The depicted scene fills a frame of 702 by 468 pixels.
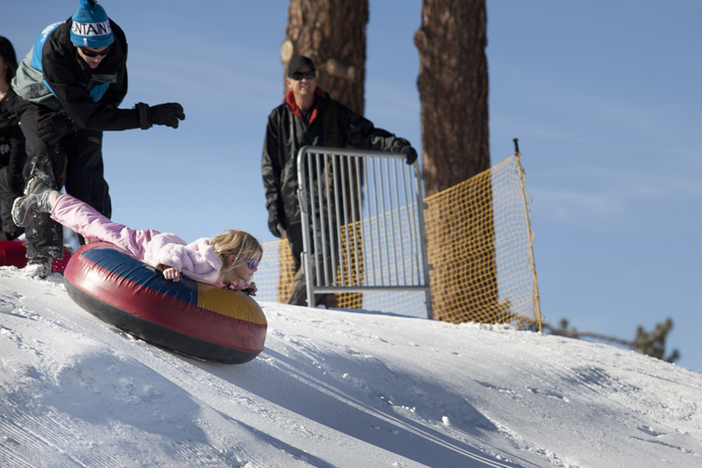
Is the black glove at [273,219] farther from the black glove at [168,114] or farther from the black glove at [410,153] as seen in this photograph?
the black glove at [168,114]

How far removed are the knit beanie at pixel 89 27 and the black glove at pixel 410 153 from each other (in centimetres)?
327

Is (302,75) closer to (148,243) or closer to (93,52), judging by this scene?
(93,52)

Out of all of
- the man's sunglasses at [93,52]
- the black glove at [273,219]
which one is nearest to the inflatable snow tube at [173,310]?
the man's sunglasses at [93,52]

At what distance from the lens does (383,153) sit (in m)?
6.70

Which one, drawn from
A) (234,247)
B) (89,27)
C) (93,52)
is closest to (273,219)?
(93,52)

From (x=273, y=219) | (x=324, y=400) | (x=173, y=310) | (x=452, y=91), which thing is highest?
(x=452, y=91)

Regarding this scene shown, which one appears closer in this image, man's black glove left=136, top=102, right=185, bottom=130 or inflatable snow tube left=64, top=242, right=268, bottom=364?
inflatable snow tube left=64, top=242, right=268, bottom=364

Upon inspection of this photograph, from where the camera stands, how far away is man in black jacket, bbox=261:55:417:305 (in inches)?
257

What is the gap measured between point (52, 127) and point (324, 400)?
8.18ft

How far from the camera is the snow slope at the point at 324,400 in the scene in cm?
265

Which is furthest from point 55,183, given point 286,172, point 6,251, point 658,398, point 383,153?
point 658,398

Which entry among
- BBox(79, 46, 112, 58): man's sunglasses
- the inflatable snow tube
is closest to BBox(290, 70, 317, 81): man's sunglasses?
BBox(79, 46, 112, 58): man's sunglasses

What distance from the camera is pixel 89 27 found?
4.06m

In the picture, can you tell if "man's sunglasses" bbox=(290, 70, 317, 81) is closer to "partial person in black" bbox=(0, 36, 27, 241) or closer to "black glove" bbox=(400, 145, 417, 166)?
"black glove" bbox=(400, 145, 417, 166)
